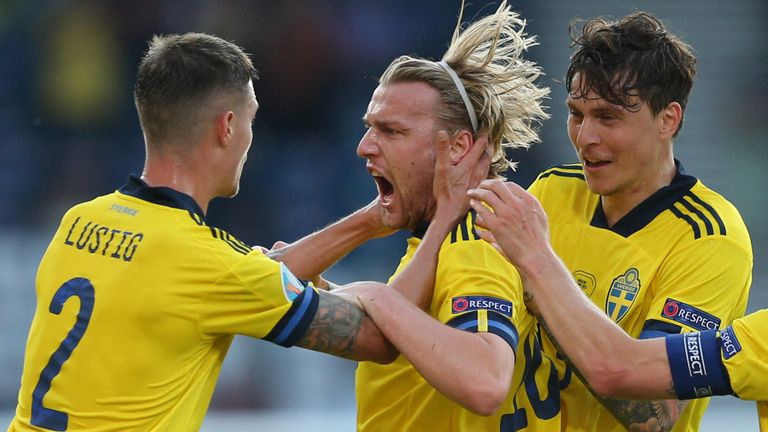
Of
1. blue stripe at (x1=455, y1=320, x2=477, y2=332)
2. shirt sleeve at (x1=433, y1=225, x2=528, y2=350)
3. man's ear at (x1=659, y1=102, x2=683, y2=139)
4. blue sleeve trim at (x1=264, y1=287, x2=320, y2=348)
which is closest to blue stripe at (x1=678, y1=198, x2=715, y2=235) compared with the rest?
man's ear at (x1=659, y1=102, x2=683, y2=139)

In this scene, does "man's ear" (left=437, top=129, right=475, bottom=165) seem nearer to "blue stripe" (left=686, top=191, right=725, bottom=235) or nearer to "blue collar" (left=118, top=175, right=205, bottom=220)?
"blue stripe" (left=686, top=191, right=725, bottom=235)

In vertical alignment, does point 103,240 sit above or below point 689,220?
below

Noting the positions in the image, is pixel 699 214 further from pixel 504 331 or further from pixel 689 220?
pixel 504 331

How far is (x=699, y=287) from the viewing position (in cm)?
362

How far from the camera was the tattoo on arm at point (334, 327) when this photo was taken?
3.30 metres

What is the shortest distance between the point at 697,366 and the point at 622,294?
0.71m

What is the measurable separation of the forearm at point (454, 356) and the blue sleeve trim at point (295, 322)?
242 millimetres

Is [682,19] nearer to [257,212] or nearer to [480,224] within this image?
[257,212]

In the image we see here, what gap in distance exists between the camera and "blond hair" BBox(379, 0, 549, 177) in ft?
13.1

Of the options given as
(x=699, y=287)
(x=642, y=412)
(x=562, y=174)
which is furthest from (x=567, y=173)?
(x=642, y=412)

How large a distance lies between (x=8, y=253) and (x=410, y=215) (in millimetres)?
4996

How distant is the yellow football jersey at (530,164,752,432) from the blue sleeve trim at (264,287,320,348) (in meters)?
1.04

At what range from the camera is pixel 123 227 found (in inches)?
127

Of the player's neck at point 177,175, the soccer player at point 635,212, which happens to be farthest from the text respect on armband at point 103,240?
the soccer player at point 635,212
